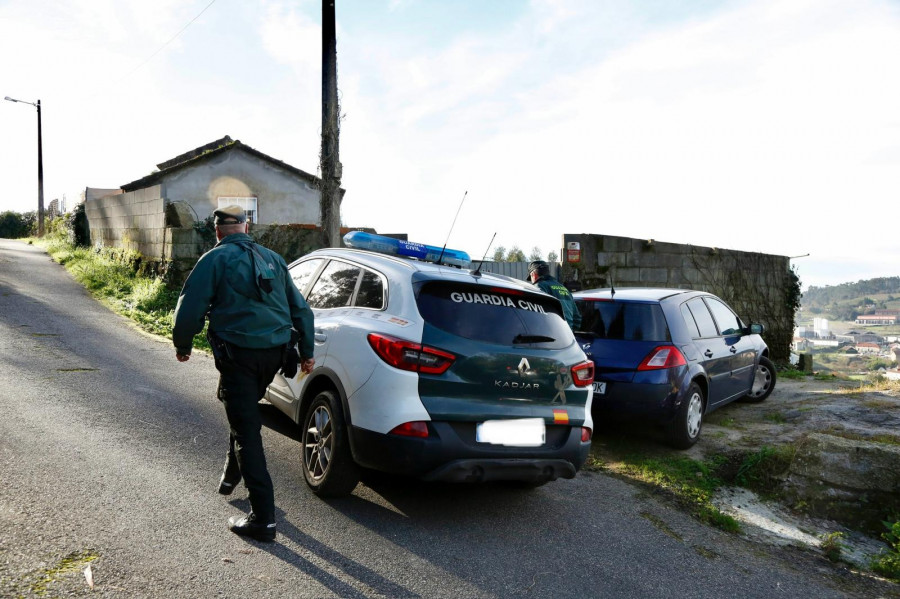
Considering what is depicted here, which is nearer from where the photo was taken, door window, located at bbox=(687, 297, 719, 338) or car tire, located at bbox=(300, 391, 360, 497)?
car tire, located at bbox=(300, 391, 360, 497)

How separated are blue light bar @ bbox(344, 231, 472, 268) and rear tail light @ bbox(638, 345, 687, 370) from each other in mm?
2054

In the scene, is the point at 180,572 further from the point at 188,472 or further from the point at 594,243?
the point at 594,243

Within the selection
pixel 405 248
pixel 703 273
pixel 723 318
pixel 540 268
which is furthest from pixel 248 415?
pixel 703 273

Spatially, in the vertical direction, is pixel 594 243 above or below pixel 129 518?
above

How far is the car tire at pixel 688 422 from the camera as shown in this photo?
19.9 ft

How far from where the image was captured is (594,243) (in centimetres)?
1244

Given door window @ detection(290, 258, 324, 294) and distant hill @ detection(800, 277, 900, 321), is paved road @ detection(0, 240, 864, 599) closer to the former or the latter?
door window @ detection(290, 258, 324, 294)

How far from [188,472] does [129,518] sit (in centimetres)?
83

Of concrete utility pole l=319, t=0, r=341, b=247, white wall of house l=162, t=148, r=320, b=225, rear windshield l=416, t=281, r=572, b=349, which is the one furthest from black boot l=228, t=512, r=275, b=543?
white wall of house l=162, t=148, r=320, b=225

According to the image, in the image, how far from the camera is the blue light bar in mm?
4891

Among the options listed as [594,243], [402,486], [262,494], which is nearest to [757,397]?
[594,243]

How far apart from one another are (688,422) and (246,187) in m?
23.3

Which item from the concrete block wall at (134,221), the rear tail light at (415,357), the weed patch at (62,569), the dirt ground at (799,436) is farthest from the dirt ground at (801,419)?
the concrete block wall at (134,221)

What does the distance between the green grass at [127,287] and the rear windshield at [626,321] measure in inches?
246
